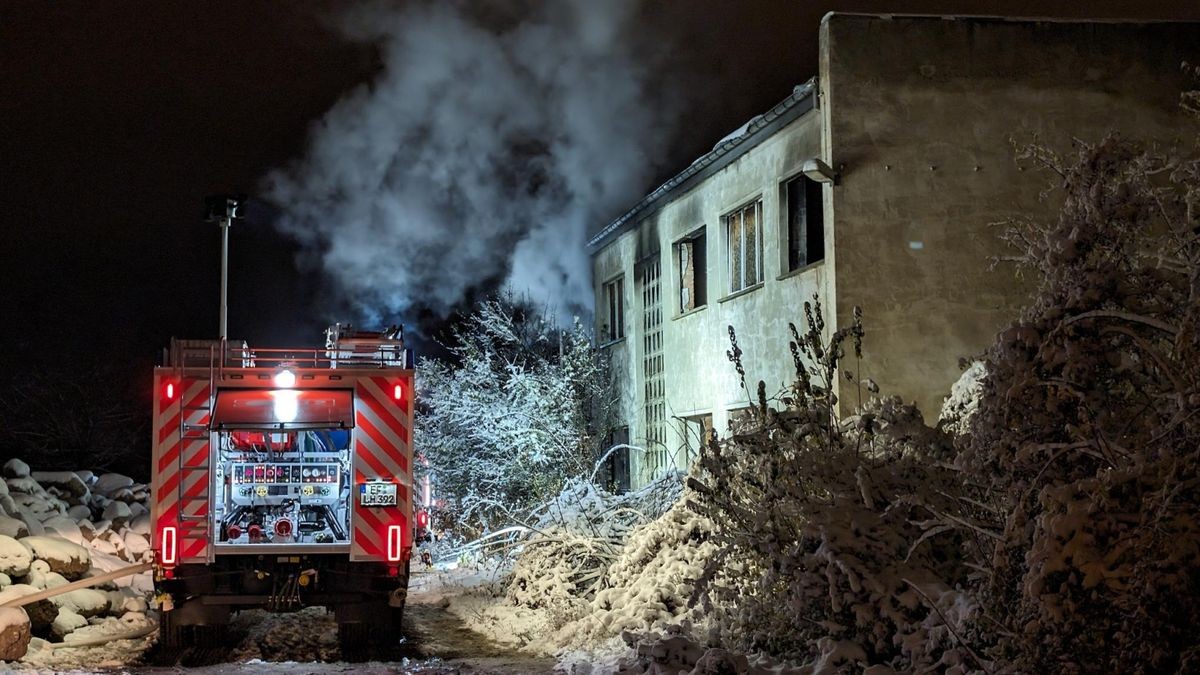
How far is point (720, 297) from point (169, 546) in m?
8.14

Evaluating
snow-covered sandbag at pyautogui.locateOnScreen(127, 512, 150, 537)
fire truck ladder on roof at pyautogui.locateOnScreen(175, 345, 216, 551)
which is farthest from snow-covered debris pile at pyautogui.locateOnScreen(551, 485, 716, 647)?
snow-covered sandbag at pyautogui.locateOnScreen(127, 512, 150, 537)

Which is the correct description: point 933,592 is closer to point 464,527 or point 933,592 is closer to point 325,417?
point 325,417

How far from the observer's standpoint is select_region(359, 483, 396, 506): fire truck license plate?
36.6ft

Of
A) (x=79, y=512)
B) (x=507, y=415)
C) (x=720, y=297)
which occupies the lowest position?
(x=79, y=512)

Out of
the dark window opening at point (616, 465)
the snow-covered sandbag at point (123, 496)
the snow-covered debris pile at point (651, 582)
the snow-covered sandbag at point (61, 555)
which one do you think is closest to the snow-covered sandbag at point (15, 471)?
the snow-covered sandbag at point (123, 496)

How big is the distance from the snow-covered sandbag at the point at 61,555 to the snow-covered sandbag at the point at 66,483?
27.0 feet

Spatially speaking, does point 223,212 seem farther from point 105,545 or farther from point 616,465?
point 616,465

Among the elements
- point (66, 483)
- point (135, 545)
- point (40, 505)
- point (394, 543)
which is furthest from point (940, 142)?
point (66, 483)

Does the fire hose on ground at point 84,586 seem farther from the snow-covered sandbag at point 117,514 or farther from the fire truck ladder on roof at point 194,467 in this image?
the snow-covered sandbag at point 117,514

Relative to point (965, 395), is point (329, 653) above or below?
below

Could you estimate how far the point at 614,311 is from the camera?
22.4 metres

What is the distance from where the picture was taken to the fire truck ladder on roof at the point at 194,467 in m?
10.8

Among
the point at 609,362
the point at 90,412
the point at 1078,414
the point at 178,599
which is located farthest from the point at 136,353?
the point at 1078,414

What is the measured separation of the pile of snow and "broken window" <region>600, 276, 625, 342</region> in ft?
28.0
